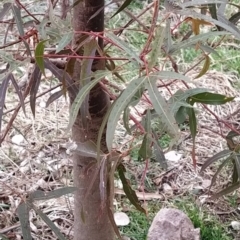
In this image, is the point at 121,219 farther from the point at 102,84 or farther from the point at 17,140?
the point at 102,84

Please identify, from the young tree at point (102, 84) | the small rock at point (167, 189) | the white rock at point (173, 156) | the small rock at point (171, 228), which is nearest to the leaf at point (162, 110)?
the young tree at point (102, 84)

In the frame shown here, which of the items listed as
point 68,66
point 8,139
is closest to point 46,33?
point 68,66

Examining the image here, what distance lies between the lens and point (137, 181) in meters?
1.63

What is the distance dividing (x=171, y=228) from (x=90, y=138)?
421mm

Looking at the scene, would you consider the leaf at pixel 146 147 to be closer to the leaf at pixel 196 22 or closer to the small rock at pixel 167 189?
the leaf at pixel 196 22

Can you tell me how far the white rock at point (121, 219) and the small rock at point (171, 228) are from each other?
0.15 meters

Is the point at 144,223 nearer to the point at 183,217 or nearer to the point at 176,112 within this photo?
the point at 183,217

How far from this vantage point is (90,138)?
1.01 metres

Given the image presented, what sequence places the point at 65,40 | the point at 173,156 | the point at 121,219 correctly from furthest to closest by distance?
1. the point at 173,156
2. the point at 121,219
3. the point at 65,40

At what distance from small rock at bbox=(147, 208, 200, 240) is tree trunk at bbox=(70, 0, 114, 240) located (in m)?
0.17

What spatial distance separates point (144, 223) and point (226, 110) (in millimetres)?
669

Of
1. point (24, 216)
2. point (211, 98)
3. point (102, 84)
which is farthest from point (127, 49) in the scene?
point (24, 216)

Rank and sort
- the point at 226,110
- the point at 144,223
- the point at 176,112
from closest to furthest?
the point at 176,112 → the point at 144,223 → the point at 226,110

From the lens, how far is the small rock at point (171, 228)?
1.31 meters
